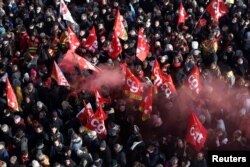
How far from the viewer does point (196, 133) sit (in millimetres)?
13664

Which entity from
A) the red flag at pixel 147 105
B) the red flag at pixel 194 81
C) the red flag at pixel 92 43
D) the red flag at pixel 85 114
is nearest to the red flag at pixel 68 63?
the red flag at pixel 92 43

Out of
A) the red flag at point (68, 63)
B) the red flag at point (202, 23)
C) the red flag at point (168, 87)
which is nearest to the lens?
the red flag at point (168, 87)

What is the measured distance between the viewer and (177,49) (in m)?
16.6

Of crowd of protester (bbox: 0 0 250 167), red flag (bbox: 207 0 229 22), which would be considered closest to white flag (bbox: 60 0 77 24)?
crowd of protester (bbox: 0 0 250 167)

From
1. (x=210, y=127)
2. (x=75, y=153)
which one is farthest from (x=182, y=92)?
(x=75, y=153)

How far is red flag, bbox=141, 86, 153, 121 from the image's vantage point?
14.4m

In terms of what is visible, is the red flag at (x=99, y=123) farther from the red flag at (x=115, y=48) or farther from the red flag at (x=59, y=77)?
the red flag at (x=115, y=48)

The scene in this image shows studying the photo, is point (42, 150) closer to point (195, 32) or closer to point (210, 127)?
point (210, 127)

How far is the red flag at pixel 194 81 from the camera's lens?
48.9 feet

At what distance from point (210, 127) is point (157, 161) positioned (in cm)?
175

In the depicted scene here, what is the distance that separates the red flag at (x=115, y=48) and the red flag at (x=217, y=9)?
3.19 metres

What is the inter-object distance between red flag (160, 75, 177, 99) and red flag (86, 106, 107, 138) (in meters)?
1.75

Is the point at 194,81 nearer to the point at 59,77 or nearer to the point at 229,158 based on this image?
the point at 229,158

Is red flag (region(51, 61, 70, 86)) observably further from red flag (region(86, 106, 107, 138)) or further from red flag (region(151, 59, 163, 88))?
red flag (region(151, 59, 163, 88))
